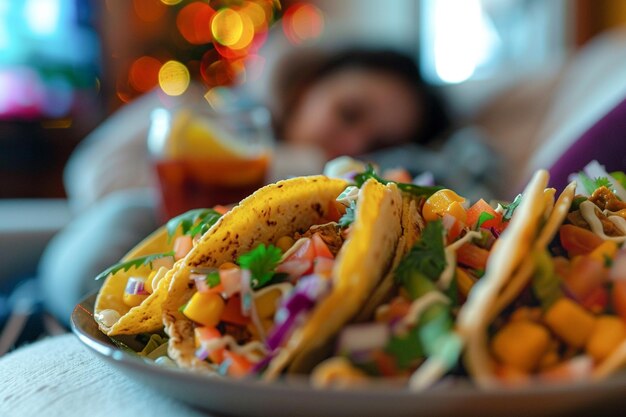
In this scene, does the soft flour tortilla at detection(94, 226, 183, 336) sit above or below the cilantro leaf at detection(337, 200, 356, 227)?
below

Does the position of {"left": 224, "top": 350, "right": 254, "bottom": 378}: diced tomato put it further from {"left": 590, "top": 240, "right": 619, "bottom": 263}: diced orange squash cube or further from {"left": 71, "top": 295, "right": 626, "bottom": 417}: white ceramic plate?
{"left": 590, "top": 240, "right": 619, "bottom": 263}: diced orange squash cube

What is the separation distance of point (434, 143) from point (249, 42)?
251cm

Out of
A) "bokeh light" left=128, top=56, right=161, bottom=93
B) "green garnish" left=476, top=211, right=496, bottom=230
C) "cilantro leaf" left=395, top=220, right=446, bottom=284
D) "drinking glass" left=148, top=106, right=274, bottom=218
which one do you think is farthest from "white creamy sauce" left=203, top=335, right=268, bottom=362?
"bokeh light" left=128, top=56, right=161, bottom=93

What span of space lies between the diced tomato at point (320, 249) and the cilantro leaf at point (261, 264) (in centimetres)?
3

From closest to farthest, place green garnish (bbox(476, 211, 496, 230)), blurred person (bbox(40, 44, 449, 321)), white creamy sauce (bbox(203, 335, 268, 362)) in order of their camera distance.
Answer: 1. white creamy sauce (bbox(203, 335, 268, 362))
2. green garnish (bbox(476, 211, 496, 230))
3. blurred person (bbox(40, 44, 449, 321))

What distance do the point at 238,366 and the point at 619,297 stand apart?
251 mm

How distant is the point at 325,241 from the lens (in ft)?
1.85

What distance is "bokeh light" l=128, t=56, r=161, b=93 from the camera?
4746 mm

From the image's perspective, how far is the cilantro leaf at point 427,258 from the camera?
0.49 meters

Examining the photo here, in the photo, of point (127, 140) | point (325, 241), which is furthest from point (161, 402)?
point (127, 140)

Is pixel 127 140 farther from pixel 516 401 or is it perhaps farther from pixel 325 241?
pixel 516 401

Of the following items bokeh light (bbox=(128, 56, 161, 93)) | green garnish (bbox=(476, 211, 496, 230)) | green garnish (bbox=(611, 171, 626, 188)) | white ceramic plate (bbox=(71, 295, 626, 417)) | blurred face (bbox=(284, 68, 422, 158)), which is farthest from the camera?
bokeh light (bbox=(128, 56, 161, 93))

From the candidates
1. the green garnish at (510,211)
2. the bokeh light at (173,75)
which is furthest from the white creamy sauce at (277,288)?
the bokeh light at (173,75)

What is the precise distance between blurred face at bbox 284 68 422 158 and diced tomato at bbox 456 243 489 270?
198 cm
